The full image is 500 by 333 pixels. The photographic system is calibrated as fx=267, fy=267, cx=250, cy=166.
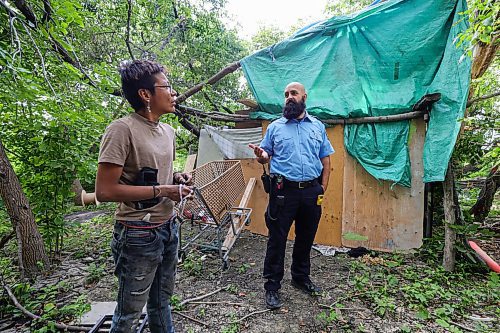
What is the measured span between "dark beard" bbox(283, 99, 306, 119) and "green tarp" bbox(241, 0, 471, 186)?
4.98 feet

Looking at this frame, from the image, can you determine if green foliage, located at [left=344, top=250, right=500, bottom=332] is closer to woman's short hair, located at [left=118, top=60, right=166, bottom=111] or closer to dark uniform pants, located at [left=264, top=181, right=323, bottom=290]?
dark uniform pants, located at [left=264, top=181, right=323, bottom=290]

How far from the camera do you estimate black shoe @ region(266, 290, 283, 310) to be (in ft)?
8.13

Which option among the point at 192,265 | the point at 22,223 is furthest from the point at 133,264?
the point at 22,223

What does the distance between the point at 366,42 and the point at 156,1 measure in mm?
4468

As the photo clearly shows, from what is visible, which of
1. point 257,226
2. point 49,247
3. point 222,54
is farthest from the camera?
point 222,54

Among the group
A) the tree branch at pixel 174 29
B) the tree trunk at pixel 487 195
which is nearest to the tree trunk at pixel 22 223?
the tree branch at pixel 174 29

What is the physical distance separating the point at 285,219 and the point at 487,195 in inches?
145

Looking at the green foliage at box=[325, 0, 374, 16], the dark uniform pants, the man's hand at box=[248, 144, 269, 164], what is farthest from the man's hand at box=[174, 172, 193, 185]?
the green foliage at box=[325, 0, 374, 16]

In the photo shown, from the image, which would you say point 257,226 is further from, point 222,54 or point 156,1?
point 156,1

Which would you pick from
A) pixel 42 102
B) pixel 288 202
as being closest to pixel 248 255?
pixel 288 202

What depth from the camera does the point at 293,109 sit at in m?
2.63

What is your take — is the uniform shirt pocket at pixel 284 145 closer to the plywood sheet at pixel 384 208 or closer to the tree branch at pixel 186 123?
the plywood sheet at pixel 384 208

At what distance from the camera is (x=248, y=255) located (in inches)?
153

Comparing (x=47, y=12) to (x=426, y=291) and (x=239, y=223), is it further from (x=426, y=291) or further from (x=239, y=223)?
(x=426, y=291)
